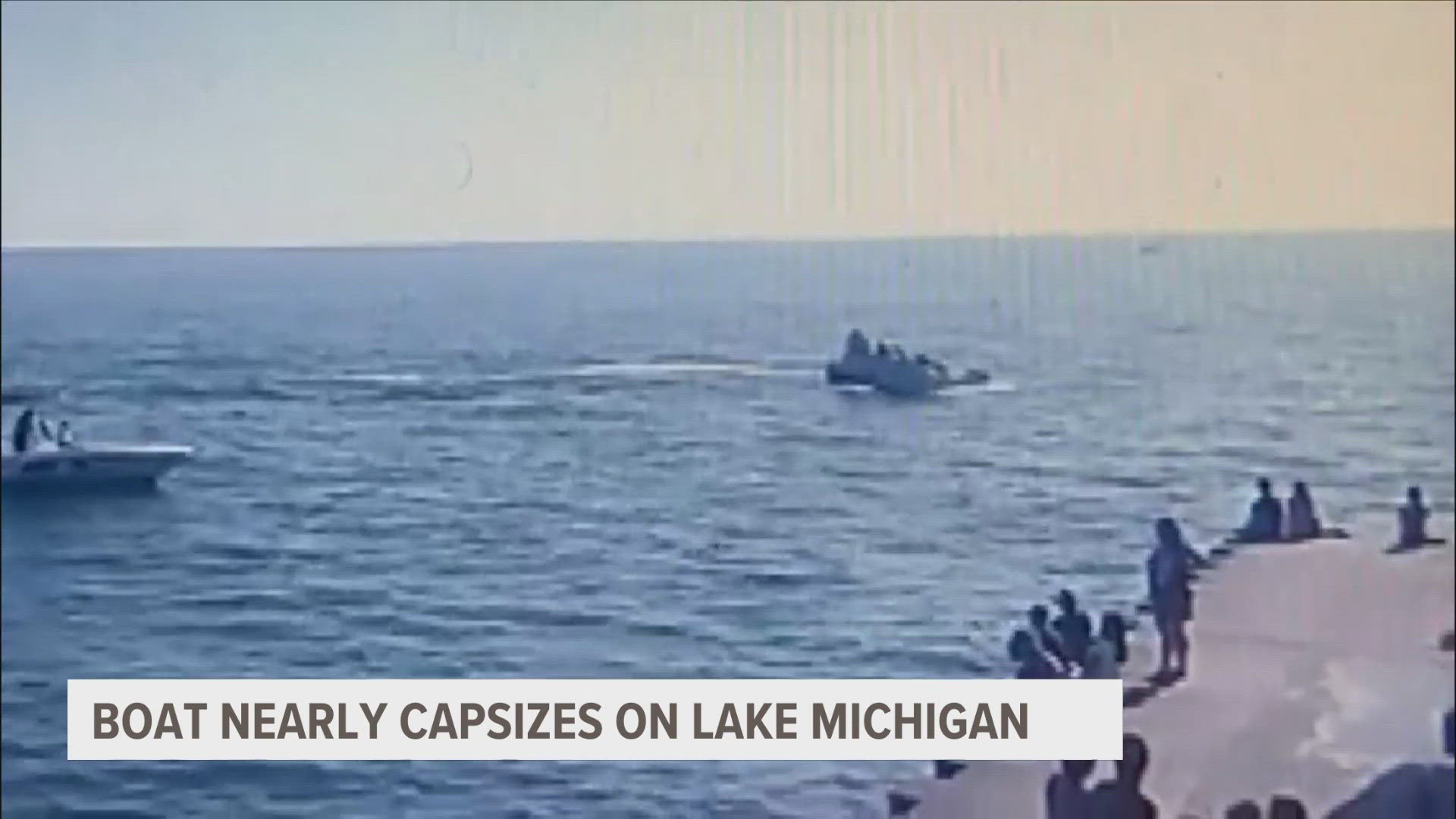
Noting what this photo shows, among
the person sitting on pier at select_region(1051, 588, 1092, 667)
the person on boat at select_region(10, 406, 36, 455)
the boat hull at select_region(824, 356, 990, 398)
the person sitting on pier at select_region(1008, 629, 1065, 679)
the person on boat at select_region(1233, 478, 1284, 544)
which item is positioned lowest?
the person sitting on pier at select_region(1008, 629, 1065, 679)

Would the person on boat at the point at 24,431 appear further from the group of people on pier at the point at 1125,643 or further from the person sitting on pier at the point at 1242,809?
the person sitting on pier at the point at 1242,809

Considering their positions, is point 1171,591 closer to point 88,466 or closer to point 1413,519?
point 1413,519

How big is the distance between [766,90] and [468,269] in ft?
0.74

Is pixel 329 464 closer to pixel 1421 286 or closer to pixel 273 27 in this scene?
pixel 273 27

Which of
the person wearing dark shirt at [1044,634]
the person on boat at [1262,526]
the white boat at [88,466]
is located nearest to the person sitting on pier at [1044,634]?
the person wearing dark shirt at [1044,634]

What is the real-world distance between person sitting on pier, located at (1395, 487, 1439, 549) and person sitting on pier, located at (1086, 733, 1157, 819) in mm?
217

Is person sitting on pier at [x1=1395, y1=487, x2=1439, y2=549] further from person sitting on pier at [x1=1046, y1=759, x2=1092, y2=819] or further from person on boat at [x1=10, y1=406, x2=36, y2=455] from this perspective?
person on boat at [x1=10, y1=406, x2=36, y2=455]

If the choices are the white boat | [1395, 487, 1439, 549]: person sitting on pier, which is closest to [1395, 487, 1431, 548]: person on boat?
[1395, 487, 1439, 549]: person sitting on pier

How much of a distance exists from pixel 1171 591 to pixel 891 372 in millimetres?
229

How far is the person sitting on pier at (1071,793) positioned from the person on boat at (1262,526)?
176 millimetres

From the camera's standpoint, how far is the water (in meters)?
1.36

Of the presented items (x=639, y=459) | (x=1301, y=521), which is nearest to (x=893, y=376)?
(x=639, y=459)

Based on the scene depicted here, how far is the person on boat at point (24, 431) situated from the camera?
4.42 feet

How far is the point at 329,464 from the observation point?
1373mm
